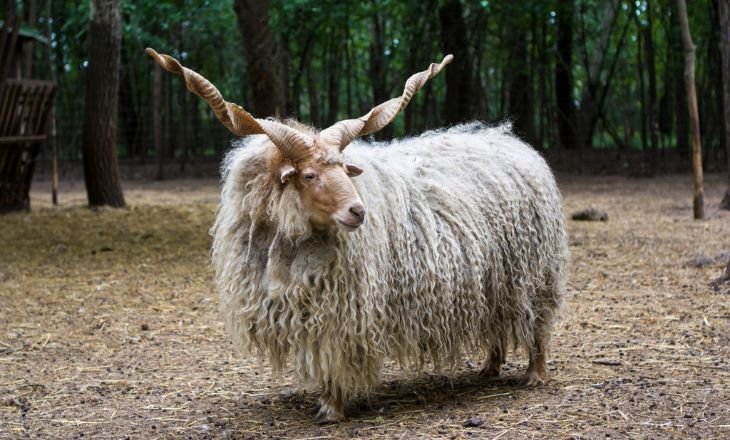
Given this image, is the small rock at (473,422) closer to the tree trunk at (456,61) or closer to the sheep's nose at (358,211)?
the sheep's nose at (358,211)

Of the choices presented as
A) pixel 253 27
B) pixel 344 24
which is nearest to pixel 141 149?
pixel 344 24

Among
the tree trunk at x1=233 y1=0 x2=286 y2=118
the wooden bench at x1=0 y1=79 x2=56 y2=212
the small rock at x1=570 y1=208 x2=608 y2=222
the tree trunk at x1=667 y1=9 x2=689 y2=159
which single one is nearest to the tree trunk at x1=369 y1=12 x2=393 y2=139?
the tree trunk at x1=667 y1=9 x2=689 y2=159

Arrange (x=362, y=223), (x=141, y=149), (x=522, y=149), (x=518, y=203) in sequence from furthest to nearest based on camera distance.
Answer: (x=141, y=149), (x=522, y=149), (x=518, y=203), (x=362, y=223)

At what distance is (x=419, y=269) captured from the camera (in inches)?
169

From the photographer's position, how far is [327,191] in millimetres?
3939

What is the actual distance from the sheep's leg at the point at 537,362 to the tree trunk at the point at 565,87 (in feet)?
43.9

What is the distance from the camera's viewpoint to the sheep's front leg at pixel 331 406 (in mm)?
4117

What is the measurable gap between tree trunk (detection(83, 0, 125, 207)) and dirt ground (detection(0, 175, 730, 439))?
282 centimetres

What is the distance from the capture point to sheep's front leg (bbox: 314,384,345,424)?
4.12 metres

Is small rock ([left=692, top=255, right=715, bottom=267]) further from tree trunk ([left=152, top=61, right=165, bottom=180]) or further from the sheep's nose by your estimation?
tree trunk ([left=152, top=61, right=165, bottom=180])

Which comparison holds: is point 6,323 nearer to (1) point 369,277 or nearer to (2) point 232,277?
(2) point 232,277

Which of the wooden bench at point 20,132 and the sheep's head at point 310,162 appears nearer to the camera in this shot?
the sheep's head at point 310,162

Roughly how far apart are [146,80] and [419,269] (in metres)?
18.8

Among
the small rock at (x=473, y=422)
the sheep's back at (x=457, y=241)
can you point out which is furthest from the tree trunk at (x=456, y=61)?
the small rock at (x=473, y=422)
